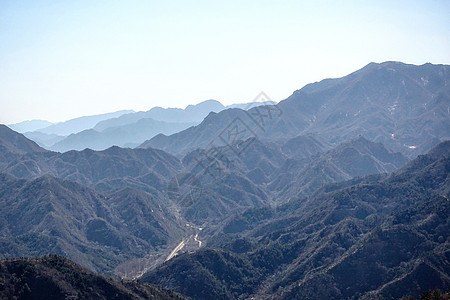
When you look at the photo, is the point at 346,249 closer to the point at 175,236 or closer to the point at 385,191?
the point at 385,191

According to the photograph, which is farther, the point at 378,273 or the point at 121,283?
the point at 378,273

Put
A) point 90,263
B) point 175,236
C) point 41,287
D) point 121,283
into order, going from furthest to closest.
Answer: point 175,236, point 90,263, point 121,283, point 41,287

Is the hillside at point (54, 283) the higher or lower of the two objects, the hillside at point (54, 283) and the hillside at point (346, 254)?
the higher

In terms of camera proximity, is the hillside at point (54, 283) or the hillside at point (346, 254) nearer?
the hillside at point (54, 283)

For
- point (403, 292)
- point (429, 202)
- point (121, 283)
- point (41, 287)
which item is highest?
point (41, 287)

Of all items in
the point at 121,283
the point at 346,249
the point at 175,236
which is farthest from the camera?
the point at 175,236

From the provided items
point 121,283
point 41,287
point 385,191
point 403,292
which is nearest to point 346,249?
point 403,292

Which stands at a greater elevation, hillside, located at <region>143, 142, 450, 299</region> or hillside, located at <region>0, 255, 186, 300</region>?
hillside, located at <region>0, 255, 186, 300</region>

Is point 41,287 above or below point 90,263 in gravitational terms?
above

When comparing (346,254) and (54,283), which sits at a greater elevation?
(54,283)

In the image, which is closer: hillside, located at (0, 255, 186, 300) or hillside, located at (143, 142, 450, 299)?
hillside, located at (0, 255, 186, 300)

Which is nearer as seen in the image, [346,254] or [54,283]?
[54,283]
